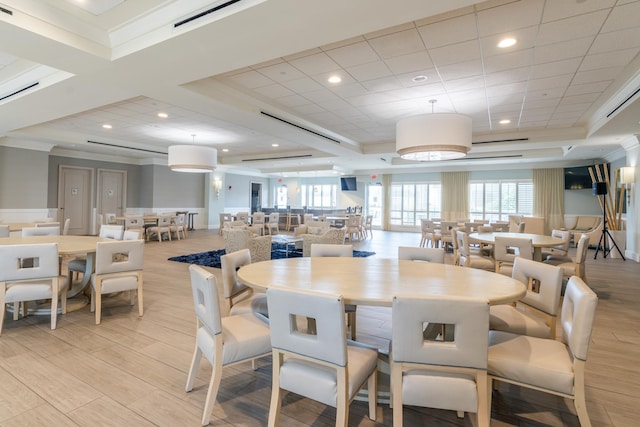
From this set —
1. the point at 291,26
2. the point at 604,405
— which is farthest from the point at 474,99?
the point at 604,405

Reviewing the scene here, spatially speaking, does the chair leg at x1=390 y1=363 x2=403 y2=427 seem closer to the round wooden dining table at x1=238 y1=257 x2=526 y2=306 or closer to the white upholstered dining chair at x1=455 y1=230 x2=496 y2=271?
the round wooden dining table at x1=238 y1=257 x2=526 y2=306

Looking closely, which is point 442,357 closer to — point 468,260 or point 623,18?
point 468,260

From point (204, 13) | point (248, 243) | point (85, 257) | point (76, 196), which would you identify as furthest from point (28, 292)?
point (76, 196)

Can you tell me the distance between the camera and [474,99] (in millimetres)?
5684

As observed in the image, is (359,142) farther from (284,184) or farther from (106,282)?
(284,184)

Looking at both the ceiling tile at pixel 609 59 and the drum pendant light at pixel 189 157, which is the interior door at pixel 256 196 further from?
the ceiling tile at pixel 609 59

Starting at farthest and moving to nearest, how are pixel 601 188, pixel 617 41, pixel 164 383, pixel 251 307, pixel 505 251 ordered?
pixel 601 188
pixel 505 251
pixel 617 41
pixel 251 307
pixel 164 383

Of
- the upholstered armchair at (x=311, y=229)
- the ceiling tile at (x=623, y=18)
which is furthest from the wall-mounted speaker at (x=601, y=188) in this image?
the upholstered armchair at (x=311, y=229)

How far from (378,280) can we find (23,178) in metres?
11.6

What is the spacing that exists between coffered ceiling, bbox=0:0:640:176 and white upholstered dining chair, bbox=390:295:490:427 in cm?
247

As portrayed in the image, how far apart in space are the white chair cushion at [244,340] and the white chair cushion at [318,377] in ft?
1.05

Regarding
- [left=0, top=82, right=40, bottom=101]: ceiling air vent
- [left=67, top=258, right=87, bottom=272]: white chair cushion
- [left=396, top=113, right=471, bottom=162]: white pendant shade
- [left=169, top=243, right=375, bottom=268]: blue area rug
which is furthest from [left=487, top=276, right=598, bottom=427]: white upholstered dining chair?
[left=0, top=82, right=40, bottom=101]: ceiling air vent

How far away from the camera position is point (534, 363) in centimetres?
168

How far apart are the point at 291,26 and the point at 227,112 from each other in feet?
10.9
